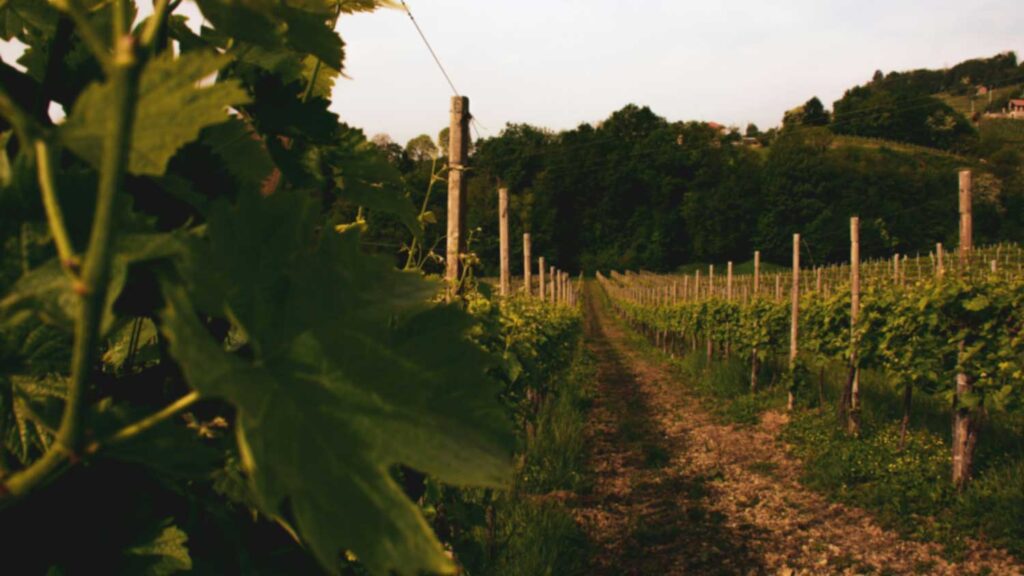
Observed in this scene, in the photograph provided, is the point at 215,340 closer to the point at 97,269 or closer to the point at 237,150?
the point at 97,269

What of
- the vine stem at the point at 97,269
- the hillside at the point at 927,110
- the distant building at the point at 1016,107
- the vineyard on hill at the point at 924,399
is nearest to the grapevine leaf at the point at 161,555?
the vine stem at the point at 97,269

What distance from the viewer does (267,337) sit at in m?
0.35

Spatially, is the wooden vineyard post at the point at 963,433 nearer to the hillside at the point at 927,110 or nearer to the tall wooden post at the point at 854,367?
the tall wooden post at the point at 854,367

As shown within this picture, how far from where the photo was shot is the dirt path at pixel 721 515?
571 cm

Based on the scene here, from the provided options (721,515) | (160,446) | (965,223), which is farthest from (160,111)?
(965,223)

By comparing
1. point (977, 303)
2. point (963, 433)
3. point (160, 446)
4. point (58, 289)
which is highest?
point (58, 289)

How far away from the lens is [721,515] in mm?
6867

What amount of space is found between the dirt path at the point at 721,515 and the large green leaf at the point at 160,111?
5.78 m

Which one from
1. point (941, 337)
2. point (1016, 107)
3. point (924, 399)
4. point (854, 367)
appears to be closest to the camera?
point (941, 337)

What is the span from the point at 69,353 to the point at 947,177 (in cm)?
7350

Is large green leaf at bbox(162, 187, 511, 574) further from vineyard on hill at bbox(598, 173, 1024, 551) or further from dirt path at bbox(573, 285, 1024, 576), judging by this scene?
vineyard on hill at bbox(598, 173, 1024, 551)

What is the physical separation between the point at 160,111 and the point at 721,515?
742 centimetres

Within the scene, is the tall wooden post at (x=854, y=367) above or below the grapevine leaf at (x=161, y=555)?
below

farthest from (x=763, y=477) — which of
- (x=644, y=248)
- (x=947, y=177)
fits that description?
(x=644, y=248)
